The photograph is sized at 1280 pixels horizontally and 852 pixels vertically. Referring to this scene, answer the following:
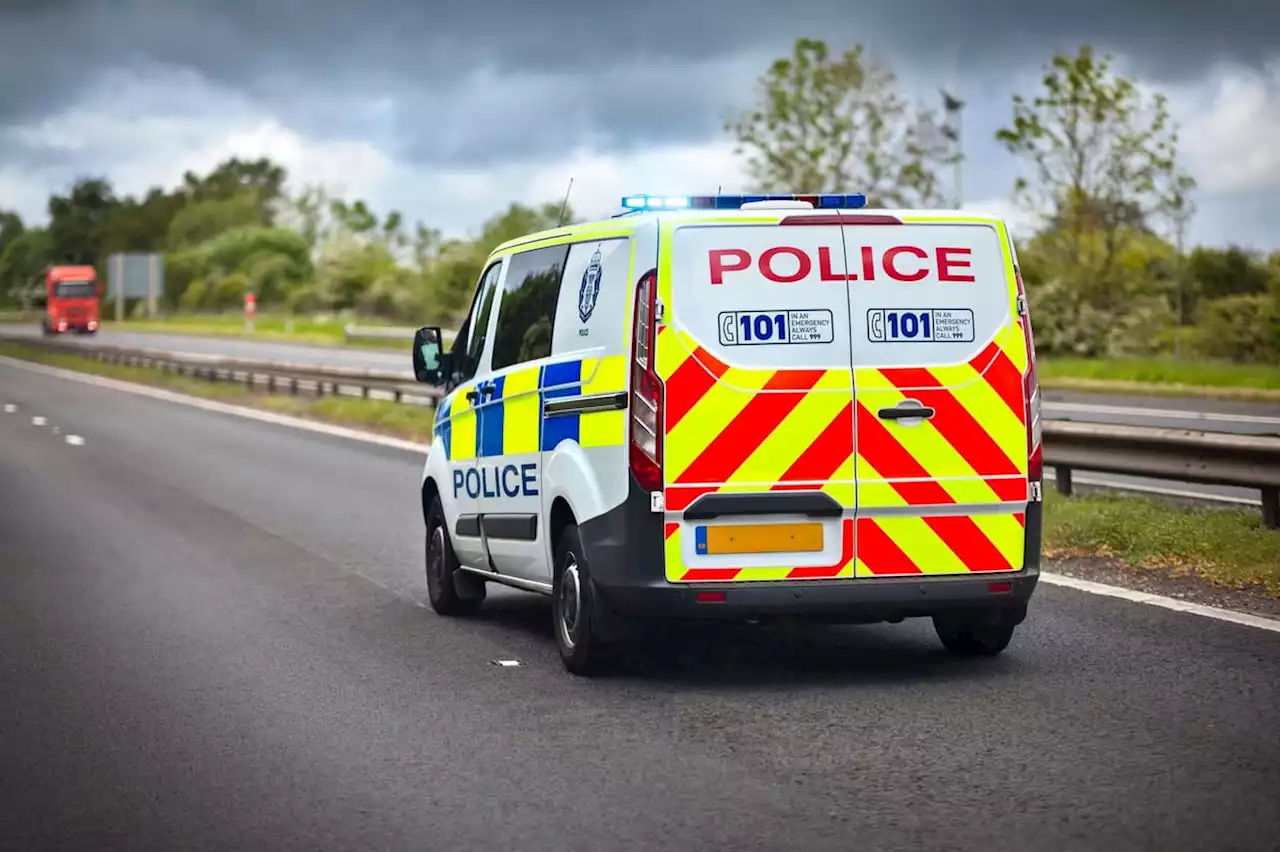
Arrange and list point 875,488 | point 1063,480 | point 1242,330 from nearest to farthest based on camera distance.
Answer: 1. point 875,488
2. point 1063,480
3. point 1242,330

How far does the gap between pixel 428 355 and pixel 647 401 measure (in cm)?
294

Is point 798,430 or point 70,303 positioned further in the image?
point 70,303

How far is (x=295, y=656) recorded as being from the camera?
915 centimetres

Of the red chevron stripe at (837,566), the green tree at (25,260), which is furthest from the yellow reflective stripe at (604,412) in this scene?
the green tree at (25,260)

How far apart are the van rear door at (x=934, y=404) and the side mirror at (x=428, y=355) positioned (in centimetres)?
301

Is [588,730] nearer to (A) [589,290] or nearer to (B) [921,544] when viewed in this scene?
(B) [921,544]

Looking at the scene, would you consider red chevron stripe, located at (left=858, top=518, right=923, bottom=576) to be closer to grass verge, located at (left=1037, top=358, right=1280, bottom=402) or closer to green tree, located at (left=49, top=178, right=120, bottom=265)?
grass verge, located at (left=1037, top=358, right=1280, bottom=402)

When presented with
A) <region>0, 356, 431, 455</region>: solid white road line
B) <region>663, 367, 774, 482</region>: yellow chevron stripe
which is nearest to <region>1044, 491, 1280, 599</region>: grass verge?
<region>663, 367, 774, 482</region>: yellow chevron stripe

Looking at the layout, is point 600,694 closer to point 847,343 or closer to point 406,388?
point 847,343

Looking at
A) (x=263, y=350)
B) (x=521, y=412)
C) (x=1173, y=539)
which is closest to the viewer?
(x=521, y=412)

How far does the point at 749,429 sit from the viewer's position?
308 inches

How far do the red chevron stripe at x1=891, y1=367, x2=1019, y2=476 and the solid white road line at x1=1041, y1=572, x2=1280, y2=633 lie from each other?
1.96 meters

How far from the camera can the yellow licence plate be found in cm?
783

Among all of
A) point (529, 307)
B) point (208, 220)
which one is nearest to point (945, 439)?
point (529, 307)
